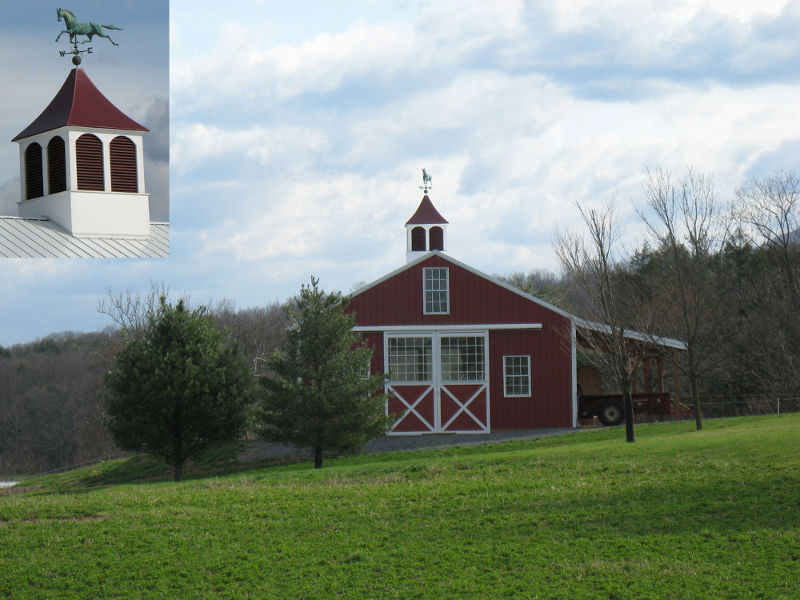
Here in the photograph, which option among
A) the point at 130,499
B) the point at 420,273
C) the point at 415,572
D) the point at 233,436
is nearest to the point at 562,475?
the point at 415,572

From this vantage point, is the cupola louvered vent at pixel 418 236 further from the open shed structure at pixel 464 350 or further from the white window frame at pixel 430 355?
the white window frame at pixel 430 355

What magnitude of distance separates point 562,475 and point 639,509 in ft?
8.64

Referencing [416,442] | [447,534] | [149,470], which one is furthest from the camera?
[149,470]

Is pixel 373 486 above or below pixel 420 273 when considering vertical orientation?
below

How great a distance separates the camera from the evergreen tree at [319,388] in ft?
71.2

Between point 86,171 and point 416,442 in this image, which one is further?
point 416,442

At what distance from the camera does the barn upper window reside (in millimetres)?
5516

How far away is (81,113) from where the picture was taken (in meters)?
5.73

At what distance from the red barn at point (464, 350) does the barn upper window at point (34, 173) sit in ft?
72.6

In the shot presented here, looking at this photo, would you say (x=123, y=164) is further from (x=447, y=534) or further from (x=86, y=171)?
(x=447, y=534)

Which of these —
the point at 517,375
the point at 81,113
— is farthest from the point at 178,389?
the point at 81,113

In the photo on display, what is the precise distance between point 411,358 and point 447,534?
15.6 m

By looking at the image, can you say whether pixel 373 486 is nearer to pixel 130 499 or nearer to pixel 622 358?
pixel 130 499

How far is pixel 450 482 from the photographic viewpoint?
1556 cm
